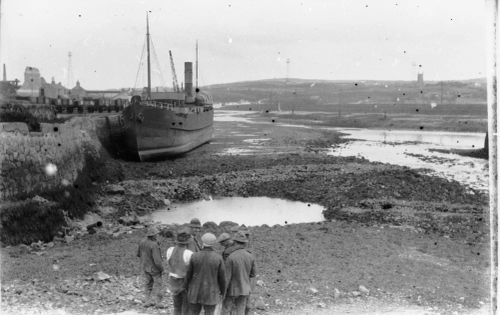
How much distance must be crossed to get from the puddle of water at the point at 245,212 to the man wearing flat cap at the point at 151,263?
8529 mm

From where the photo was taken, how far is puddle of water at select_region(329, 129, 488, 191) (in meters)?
24.7

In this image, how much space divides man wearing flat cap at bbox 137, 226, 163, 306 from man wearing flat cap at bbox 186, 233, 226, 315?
1.45 meters

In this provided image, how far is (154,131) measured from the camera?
97.9 feet

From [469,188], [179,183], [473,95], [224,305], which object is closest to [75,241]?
[224,305]

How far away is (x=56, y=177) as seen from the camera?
1627 centimetres

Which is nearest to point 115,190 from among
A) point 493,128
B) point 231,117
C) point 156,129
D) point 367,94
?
point 156,129

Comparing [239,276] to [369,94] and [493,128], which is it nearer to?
[493,128]

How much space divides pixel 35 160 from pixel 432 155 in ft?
87.9

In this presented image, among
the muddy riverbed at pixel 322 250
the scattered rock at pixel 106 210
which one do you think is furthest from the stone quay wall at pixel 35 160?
the muddy riverbed at pixel 322 250

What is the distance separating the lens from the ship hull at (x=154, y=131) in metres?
28.9

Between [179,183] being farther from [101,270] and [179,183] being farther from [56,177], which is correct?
[101,270]

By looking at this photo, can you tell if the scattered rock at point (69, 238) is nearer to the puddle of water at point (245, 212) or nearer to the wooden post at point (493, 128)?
the puddle of water at point (245, 212)

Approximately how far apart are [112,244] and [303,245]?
4758 millimetres

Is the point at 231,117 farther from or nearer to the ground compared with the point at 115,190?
farther from the ground
